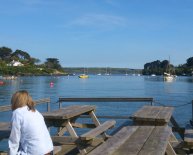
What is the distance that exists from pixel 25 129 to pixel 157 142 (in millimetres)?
2180

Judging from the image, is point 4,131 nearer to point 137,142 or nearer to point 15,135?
point 137,142

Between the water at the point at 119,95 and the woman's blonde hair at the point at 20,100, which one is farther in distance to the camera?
the water at the point at 119,95

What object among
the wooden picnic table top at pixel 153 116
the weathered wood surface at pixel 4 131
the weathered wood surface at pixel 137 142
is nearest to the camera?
→ the weathered wood surface at pixel 137 142

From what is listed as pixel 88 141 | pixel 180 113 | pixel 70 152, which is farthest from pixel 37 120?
pixel 180 113

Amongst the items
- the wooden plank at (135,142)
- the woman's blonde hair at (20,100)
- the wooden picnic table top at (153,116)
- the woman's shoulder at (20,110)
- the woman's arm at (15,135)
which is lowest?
the wooden plank at (135,142)

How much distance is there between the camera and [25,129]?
4.83m

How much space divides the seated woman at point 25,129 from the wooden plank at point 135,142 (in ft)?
3.35

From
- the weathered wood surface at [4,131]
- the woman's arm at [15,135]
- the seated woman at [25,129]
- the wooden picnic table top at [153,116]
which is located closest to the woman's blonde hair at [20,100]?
the seated woman at [25,129]

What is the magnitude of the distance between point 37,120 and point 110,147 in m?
1.18

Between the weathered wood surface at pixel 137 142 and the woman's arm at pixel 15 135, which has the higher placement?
the woman's arm at pixel 15 135

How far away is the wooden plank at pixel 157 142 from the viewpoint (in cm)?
553

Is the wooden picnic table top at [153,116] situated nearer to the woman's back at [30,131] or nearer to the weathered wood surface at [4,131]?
the weathered wood surface at [4,131]

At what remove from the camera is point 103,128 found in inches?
341

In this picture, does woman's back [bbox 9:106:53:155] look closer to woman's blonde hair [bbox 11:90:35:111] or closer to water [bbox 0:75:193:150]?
woman's blonde hair [bbox 11:90:35:111]
